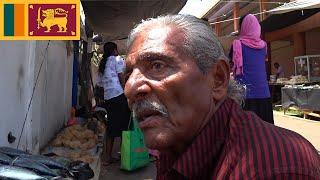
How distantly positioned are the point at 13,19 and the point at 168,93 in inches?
103

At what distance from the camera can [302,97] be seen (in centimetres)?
1109

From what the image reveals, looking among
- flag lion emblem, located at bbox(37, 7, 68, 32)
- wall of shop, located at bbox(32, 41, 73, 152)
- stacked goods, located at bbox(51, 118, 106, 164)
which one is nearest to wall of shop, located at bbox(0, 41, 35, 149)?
wall of shop, located at bbox(32, 41, 73, 152)

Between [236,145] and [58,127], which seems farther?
[58,127]

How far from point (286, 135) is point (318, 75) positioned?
13203mm

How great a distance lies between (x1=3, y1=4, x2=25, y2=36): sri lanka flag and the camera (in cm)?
346

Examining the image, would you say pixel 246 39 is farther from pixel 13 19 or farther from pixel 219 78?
pixel 219 78

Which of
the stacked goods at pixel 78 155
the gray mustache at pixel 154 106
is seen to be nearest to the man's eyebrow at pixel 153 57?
the gray mustache at pixel 154 106

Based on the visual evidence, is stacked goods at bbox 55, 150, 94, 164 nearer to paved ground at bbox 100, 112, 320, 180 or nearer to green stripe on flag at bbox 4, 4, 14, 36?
paved ground at bbox 100, 112, 320, 180

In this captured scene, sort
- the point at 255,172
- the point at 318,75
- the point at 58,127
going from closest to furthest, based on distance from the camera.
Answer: the point at 255,172, the point at 58,127, the point at 318,75

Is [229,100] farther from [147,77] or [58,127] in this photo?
[58,127]

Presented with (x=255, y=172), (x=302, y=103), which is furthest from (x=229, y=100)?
(x=302, y=103)

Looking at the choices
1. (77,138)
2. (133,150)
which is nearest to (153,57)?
(133,150)

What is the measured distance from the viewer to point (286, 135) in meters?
1.15

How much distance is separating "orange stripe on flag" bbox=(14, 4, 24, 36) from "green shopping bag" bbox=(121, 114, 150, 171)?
81.5 inches
